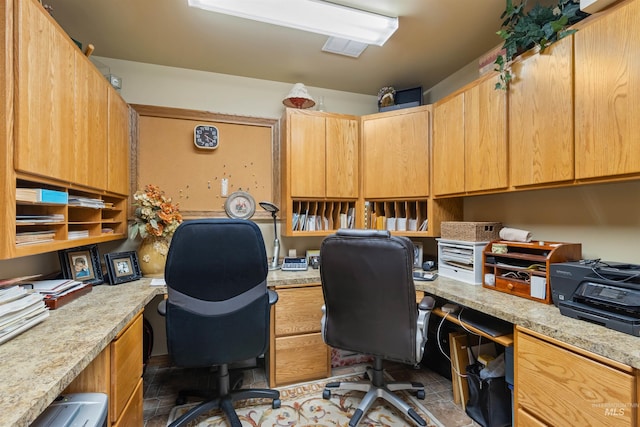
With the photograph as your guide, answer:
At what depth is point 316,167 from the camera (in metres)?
2.50

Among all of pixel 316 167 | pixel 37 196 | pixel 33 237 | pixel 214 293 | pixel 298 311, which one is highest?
pixel 316 167

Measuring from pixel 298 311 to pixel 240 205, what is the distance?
110 cm

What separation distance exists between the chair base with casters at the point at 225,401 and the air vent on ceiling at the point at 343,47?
92.1 inches

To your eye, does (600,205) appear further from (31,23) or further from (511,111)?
(31,23)

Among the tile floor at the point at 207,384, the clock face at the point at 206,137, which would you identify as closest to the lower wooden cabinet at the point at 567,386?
the tile floor at the point at 207,384

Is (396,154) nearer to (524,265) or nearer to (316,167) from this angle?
(316,167)

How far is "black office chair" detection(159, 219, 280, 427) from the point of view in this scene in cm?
142

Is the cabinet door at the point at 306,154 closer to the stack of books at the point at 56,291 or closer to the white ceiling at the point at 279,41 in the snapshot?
the white ceiling at the point at 279,41

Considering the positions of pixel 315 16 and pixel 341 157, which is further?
pixel 341 157

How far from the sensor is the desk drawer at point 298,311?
205 cm

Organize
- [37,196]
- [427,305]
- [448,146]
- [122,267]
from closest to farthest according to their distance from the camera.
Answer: [37,196], [427,305], [122,267], [448,146]

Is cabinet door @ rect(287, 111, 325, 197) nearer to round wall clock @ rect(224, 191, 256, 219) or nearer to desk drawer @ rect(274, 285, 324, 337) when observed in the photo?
round wall clock @ rect(224, 191, 256, 219)

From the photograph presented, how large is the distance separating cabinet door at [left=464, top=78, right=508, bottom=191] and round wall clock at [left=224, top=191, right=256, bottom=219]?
5.89 feet

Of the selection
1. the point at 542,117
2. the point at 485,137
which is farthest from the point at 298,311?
the point at 542,117
